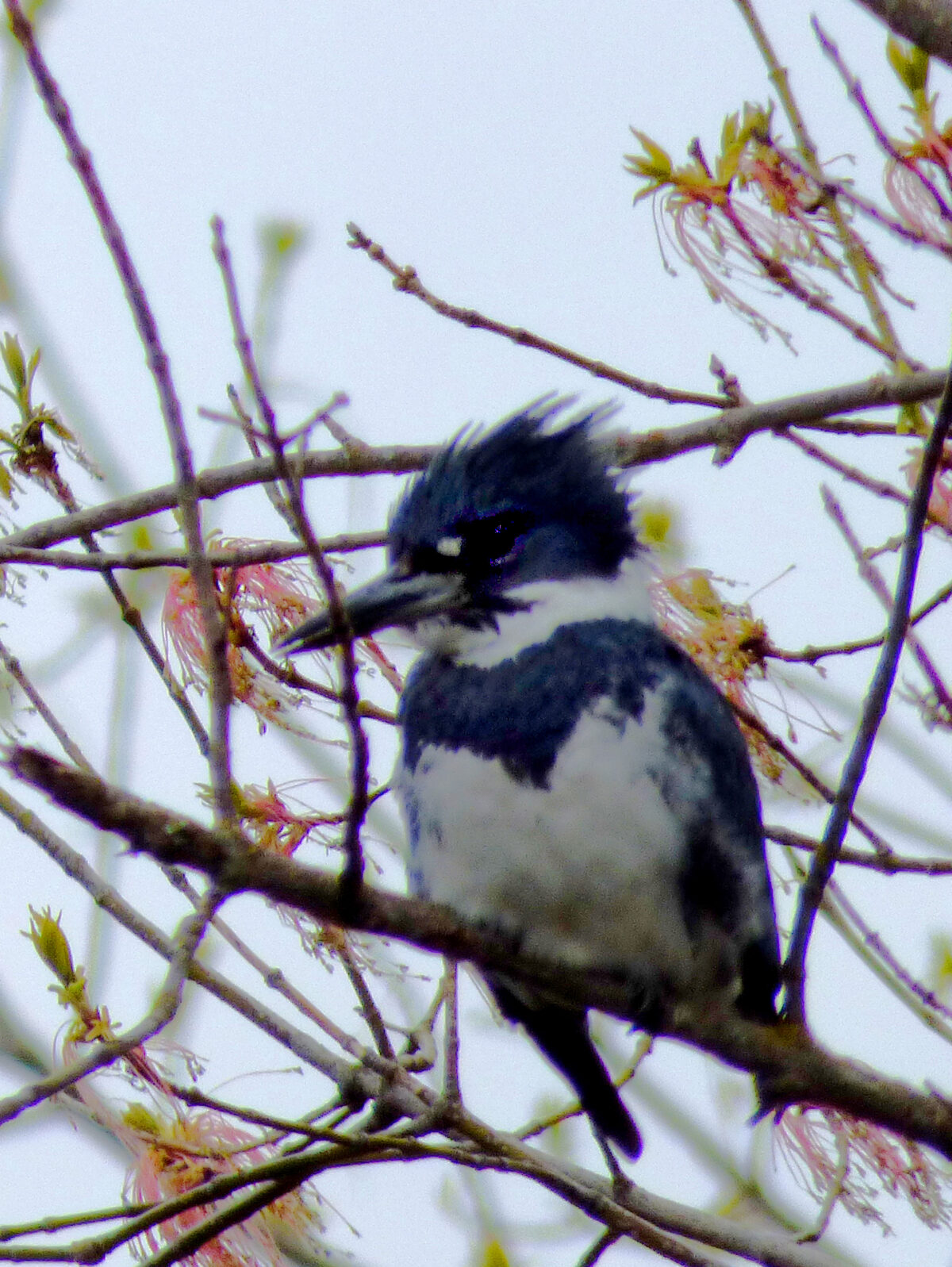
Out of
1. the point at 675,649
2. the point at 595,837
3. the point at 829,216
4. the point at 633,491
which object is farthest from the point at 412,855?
the point at 829,216

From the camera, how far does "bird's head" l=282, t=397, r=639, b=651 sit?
8.16 feet

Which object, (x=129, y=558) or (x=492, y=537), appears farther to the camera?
(x=492, y=537)

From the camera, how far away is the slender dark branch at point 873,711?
1.76 meters

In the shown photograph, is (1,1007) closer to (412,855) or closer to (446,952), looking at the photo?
(412,855)

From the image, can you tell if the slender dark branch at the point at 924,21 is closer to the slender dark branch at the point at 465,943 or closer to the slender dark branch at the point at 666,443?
the slender dark branch at the point at 666,443

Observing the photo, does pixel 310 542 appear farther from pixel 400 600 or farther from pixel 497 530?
pixel 497 530

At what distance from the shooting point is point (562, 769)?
2213 mm

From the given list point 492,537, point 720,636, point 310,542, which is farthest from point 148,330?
point 720,636

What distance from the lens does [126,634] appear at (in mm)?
3049

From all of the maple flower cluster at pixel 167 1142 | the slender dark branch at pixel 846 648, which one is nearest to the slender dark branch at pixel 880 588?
the slender dark branch at pixel 846 648

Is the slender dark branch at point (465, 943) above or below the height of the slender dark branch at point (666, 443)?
below

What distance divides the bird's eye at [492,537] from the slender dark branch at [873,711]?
2.91ft

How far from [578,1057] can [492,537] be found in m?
0.91

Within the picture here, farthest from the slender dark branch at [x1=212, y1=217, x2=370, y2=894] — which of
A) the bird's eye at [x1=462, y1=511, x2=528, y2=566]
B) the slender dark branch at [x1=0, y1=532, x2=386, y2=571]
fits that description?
the bird's eye at [x1=462, y1=511, x2=528, y2=566]
